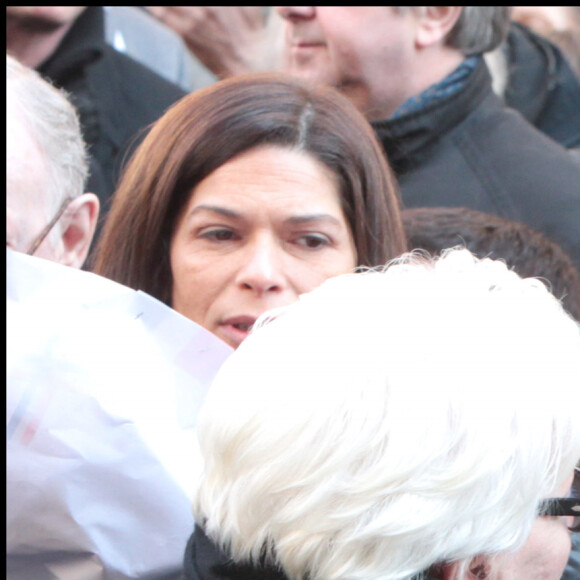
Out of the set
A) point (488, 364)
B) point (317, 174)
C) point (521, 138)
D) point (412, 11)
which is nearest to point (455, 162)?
point (521, 138)

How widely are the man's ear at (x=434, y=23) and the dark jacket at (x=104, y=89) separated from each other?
740mm

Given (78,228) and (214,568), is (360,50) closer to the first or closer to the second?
(78,228)

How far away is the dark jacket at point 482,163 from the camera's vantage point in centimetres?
248

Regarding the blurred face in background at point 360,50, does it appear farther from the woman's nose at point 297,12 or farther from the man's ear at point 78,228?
the man's ear at point 78,228

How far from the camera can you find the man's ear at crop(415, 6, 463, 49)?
279 cm

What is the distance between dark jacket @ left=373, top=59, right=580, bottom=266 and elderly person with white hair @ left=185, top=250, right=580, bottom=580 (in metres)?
1.31

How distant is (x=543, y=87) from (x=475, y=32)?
0.45 metres

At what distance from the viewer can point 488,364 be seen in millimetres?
1156

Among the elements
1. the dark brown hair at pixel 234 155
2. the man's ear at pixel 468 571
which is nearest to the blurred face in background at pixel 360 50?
the dark brown hair at pixel 234 155

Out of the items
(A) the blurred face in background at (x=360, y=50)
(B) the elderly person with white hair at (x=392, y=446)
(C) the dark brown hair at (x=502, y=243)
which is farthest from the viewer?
(A) the blurred face in background at (x=360, y=50)

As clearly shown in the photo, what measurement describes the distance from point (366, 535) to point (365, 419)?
134 millimetres

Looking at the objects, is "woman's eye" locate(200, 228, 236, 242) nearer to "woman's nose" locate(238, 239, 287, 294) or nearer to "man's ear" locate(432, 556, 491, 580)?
"woman's nose" locate(238, 239, 287, 294)

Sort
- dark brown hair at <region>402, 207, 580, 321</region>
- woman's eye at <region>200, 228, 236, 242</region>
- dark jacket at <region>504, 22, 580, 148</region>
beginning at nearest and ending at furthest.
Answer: woman's eye at <region>200, 228, 236, 242</region>, dark brown hair at <region>402, 207, 580, 321</region>, dark jacket at <region>504, 22, 580, 148</region>

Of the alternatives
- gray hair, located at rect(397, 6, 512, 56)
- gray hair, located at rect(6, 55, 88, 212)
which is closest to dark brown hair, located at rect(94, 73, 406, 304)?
gray hair, located at rect(6, 55, 88, 212)
